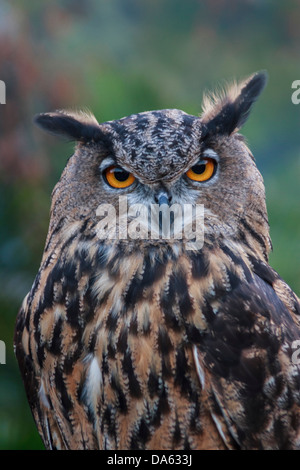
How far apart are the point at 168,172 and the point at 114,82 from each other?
277cm

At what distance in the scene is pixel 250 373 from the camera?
157 centimetres

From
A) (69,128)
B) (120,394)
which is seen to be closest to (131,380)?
(120,394)

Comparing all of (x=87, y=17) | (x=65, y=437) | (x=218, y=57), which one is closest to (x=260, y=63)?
(x=218, y=57)

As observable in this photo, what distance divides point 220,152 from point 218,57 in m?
4.68

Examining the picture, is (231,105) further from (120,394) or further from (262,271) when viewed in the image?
(120,394)

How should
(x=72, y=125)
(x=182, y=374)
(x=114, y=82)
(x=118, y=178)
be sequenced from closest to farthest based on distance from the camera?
(x=182, y=374)
(x=118, y=178)
(x=72, y=125)
(x=114, y=82)

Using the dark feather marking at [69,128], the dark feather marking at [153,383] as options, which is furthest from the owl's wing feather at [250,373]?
the dark feather marking at [69,128]

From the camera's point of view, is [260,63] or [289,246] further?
[260,63]

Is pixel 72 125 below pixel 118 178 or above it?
above

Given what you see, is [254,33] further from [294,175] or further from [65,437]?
[65,437]

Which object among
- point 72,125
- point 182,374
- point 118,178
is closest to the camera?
point 182,374

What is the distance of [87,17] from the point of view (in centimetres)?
553

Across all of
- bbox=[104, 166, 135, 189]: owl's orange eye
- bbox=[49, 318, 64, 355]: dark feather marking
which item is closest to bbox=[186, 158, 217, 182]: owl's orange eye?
bbox=[104, 166, 135, 189]: owl's orange eye

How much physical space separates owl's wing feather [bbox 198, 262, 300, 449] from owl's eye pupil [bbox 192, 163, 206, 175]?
31cm
